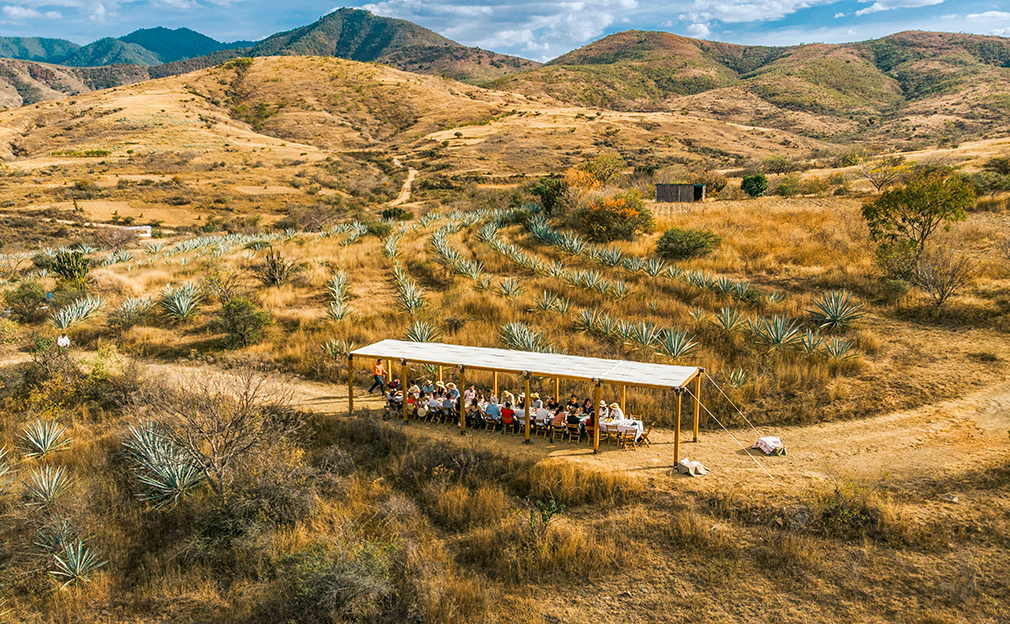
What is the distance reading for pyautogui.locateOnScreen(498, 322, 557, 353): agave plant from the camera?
45.6ft

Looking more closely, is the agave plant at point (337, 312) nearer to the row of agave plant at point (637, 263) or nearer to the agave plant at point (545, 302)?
the agave plant at point (545, 302)

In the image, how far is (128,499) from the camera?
981 centimetres

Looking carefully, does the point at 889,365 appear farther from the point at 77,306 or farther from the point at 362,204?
the point at 362,204

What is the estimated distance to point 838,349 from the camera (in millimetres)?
12273

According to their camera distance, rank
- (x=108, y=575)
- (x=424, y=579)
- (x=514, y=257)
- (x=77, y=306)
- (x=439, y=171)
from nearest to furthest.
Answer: (x=424, y=579) < (x=108, y=575) < (x=77, y=306) < (x=514, y=257) < (x=439, y=171)

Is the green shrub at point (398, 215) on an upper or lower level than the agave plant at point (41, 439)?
upper

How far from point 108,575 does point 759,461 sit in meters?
10.1

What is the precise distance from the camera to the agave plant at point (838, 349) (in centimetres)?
1223

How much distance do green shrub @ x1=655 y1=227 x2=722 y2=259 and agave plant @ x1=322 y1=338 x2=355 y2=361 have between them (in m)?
12.0

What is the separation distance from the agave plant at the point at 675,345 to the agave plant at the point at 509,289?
564cm

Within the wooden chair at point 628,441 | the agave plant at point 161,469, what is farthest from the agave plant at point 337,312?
the wooden chair at point 628,441

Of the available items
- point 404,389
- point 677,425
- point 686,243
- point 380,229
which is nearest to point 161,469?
point 404,389

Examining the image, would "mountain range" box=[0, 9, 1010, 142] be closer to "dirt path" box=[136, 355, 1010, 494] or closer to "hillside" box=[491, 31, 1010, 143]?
"hillside" box=[491, 31, 1010, 143]

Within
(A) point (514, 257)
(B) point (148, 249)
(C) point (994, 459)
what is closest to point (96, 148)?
(B) point (148, 249)
